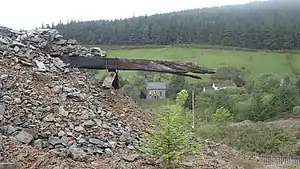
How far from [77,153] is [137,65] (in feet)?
10.8

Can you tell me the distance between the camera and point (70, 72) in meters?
11.8

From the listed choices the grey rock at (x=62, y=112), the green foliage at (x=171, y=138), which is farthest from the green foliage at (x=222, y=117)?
the green foliage at (x=171, y=138)

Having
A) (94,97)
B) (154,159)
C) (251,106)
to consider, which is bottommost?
(251,106)

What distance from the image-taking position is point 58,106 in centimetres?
1043

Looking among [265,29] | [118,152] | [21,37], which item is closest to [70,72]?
[21,37]

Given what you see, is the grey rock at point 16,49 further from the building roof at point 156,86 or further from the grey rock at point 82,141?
the building roof at point 156,86

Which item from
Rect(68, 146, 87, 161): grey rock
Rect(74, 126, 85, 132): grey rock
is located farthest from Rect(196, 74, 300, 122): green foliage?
Rect(68, 146, 87, 161): grey rock

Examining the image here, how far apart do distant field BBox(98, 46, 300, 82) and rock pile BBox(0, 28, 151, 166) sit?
57.5 m

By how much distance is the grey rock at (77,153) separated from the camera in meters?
9.10

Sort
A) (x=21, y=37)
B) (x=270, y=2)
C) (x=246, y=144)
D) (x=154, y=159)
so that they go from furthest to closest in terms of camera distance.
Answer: (x=270, y=2) < (x=246, y=144) < (x=21, y=37) < (x=154, y=159)

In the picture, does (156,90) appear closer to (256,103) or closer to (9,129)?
(256,103)

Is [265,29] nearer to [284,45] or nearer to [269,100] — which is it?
[284,45]

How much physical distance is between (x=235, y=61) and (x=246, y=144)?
56.2 m

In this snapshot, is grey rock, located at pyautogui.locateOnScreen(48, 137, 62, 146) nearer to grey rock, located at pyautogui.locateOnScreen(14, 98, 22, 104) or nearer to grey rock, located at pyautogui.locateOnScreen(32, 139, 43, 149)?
grey rock, located at pyautogui.locateOnScreen(32, 139, 43, 149)
